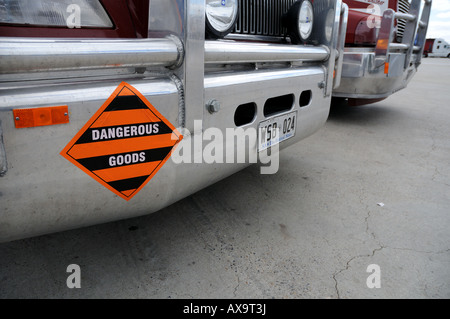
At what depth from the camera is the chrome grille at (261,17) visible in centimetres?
202

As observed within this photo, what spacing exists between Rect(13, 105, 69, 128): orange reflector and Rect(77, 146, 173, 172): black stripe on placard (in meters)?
0.15

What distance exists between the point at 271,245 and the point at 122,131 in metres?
1.15

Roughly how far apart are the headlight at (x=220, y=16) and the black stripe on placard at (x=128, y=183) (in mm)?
703

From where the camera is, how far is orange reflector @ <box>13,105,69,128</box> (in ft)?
3.30

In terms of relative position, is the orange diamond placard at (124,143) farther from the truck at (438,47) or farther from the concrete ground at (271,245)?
the truck at (438,47)

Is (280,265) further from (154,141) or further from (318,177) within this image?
(318,177)

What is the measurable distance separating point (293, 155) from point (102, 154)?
2538 mm

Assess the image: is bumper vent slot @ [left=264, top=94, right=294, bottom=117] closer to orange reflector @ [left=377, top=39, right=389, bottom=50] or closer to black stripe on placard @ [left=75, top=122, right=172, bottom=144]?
black stripe on placard @ [left=75, top=122, right=172, bottom=144]

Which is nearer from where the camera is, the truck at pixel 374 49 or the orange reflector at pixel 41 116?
the orange reflector at pixel 41 116

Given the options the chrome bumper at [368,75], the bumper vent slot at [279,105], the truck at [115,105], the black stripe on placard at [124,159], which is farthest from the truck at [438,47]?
the black stripe on placard at [124,159]

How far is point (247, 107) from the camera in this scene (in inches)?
75.8

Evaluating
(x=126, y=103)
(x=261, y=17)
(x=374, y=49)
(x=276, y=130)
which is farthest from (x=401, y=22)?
(x=126, y=103)

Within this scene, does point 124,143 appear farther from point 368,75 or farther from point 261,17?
point 368,75

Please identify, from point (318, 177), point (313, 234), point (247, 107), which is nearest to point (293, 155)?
point (318, 177)
